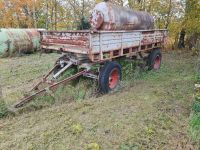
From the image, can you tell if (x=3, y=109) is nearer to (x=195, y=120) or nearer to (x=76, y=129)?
(x=76, y=129)

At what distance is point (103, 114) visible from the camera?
5613 millimetres

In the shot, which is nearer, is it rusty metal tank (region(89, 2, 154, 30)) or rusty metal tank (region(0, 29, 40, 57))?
rusty metal tank (region(89, 2, 154, 30))

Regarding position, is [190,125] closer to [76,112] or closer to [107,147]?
[107,147]

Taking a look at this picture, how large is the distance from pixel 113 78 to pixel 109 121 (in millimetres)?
2640

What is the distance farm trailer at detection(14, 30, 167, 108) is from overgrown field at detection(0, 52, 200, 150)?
421mm

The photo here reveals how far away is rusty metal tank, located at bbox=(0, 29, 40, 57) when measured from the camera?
1329cm

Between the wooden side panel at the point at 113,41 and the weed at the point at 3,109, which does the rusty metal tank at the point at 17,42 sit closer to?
the wooden side panel at the point at 113,41

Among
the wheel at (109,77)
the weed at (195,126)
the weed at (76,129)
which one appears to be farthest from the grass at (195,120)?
the wheel at (109,77)

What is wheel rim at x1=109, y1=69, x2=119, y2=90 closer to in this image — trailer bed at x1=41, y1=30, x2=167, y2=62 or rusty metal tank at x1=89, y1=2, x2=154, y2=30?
trailer bed at x1=41, y1=30, x2=167, y2=62

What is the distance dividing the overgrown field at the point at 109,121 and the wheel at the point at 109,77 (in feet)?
0.85

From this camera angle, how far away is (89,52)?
6.48m

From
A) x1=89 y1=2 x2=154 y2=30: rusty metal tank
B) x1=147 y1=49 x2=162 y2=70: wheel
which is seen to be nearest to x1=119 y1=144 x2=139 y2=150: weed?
x1=89 y1=2 x2=154 y2=30: rusty metal tank

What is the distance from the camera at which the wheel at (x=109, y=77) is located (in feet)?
23.3

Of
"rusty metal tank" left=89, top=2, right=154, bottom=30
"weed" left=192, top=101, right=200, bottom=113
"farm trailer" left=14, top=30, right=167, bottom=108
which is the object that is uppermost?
"rusty metal tank" left=89, top=2, right=154, bottom=30
